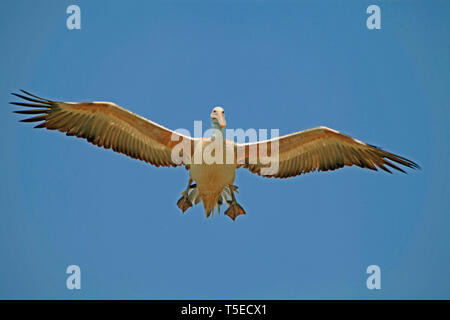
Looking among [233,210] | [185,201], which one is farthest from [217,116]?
[233,210]

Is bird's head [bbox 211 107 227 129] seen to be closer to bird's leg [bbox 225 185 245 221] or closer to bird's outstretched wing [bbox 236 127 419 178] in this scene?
bird's outstretched wing [bbox 236 127 419 178]

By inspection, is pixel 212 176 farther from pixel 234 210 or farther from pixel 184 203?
pixel 234 210

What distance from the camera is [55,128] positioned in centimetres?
1327

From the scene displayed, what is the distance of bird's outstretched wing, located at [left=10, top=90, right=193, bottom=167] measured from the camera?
13.1 m

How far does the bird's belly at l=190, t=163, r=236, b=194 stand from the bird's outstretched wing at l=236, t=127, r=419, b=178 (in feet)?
1.59

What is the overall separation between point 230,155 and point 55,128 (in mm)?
3004

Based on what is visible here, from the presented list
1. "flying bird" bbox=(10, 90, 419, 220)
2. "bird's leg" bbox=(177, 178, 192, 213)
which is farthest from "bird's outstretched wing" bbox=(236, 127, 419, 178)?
"bird's leg" bbox=(177, 178, 192, 213)

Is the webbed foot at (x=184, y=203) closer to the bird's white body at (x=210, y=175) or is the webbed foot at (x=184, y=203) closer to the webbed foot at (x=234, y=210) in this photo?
the bird's white body at (x=210, y=175)

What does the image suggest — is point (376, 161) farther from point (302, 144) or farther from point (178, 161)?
point (178, 161)

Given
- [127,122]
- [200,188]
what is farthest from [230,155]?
[127,122]

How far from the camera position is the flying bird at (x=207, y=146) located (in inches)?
518

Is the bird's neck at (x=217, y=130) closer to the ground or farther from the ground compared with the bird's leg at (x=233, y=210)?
farther from the ground

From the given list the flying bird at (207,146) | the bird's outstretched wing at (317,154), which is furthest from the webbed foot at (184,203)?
the bird's outstretched wing at (317,154)

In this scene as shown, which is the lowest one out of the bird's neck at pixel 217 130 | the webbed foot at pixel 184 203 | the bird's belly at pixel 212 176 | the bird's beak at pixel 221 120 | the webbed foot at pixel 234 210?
the webbed foot at pixel 234 210
